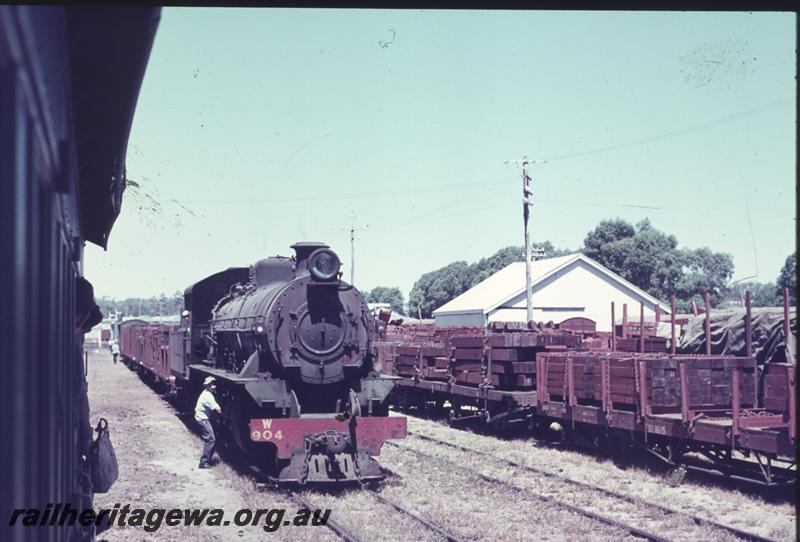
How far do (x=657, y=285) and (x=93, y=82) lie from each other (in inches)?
2387

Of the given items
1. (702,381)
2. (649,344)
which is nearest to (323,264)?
(702,381)

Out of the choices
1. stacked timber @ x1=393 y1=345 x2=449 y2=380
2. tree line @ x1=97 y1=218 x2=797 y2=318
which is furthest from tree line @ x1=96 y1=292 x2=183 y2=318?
stacked timber @ x1=393 y1=345 x2=449 y2=380

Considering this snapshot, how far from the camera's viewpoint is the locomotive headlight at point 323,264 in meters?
11.0

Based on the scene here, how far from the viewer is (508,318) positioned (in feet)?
146

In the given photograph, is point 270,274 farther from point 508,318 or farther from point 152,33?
point 508,318

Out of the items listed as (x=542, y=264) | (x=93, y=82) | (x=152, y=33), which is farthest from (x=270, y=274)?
(x=542, y=264)

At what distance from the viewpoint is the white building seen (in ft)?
145

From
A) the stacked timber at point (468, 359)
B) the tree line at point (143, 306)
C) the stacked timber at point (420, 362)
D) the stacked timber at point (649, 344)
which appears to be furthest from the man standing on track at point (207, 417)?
the tree line at point (143, 306)

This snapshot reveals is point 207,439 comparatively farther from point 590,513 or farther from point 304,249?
point 590,513

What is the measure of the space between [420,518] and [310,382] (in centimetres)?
283

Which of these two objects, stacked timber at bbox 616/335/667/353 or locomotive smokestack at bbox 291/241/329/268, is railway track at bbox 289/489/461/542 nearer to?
locomotive smokestack at bbox 291/241/329/268

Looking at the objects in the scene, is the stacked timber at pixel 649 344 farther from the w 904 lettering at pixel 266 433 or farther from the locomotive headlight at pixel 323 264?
the w 904 lettering at pixel 266 433

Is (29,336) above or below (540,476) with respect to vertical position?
above

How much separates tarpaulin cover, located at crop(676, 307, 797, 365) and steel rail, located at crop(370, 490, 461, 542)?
20.7 ft
